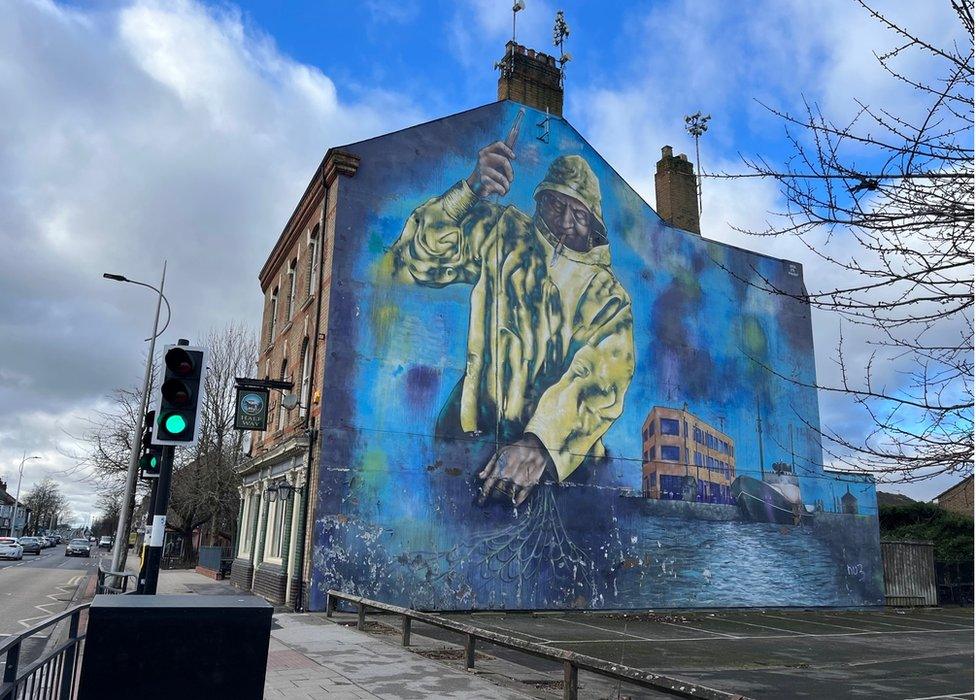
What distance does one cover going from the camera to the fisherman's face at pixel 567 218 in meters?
23.6

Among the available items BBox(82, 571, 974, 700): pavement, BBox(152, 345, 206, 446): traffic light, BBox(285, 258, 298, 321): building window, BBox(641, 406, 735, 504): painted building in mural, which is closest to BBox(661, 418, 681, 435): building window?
BBox(641, 406, 735, 504): painted building in mural

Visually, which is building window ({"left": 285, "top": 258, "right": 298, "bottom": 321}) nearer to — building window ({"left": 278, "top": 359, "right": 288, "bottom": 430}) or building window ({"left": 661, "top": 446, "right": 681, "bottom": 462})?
building window ({"left": 278, "top": 359, "right": 288, "bottom": 430})

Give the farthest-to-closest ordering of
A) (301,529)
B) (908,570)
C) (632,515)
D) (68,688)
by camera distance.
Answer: (908,570), (632,515), (301,529), (68,688)

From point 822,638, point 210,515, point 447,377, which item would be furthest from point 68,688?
point 210,515

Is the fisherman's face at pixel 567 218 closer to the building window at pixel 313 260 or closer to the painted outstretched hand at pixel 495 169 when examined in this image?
the painted outstretched hand at pixel 495 169

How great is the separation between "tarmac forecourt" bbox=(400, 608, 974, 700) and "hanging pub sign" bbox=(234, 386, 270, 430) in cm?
683

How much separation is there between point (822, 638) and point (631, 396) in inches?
342

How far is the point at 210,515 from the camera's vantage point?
4325 centimetres

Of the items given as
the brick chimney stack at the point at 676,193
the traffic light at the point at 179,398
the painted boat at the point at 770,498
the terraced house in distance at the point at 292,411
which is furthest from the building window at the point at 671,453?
the traffic light at the point at 179,398

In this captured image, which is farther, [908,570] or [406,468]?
[908,570]

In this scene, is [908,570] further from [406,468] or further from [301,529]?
[301,529]

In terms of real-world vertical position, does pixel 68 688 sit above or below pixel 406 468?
below

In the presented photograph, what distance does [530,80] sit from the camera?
24734 millimetres

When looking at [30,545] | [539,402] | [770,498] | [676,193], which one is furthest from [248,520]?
[30,545]
